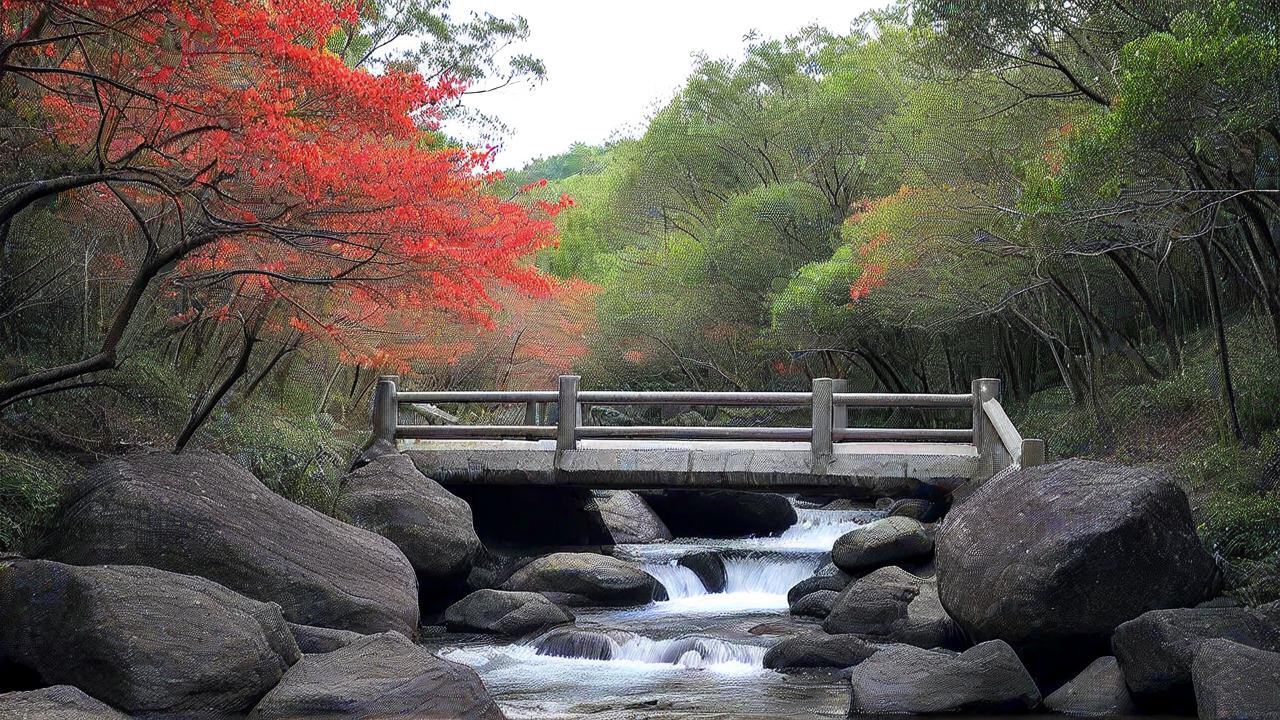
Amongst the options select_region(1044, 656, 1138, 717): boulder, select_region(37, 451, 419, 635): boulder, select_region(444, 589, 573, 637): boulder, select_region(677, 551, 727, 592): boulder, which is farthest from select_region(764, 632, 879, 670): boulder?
select_region(677, 551, 727, 592): boulder

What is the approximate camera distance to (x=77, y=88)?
825 cm

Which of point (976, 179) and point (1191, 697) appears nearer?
point (1191, 697)

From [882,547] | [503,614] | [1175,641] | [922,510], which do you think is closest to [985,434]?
[882,547]

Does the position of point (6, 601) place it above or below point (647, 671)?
above

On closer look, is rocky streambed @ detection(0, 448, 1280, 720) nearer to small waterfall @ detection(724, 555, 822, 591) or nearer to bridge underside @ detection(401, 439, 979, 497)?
bridge underside @ detection(401, 439, 979, 497)

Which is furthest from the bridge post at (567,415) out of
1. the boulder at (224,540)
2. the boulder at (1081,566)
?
the boulder at (1081,566)

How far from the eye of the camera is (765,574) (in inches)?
515

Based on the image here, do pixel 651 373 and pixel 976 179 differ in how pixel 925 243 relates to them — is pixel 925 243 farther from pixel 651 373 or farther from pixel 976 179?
pixel 651 373

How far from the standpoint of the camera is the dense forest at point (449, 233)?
25.9 feet

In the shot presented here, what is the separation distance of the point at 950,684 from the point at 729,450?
16.7 ft

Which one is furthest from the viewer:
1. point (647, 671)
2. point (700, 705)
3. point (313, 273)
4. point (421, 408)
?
point (421, 408)

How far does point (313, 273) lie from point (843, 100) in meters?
17.3

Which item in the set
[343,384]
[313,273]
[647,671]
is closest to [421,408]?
[343,384]

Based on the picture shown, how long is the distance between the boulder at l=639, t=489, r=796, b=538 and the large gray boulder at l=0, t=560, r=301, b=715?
409 inches
